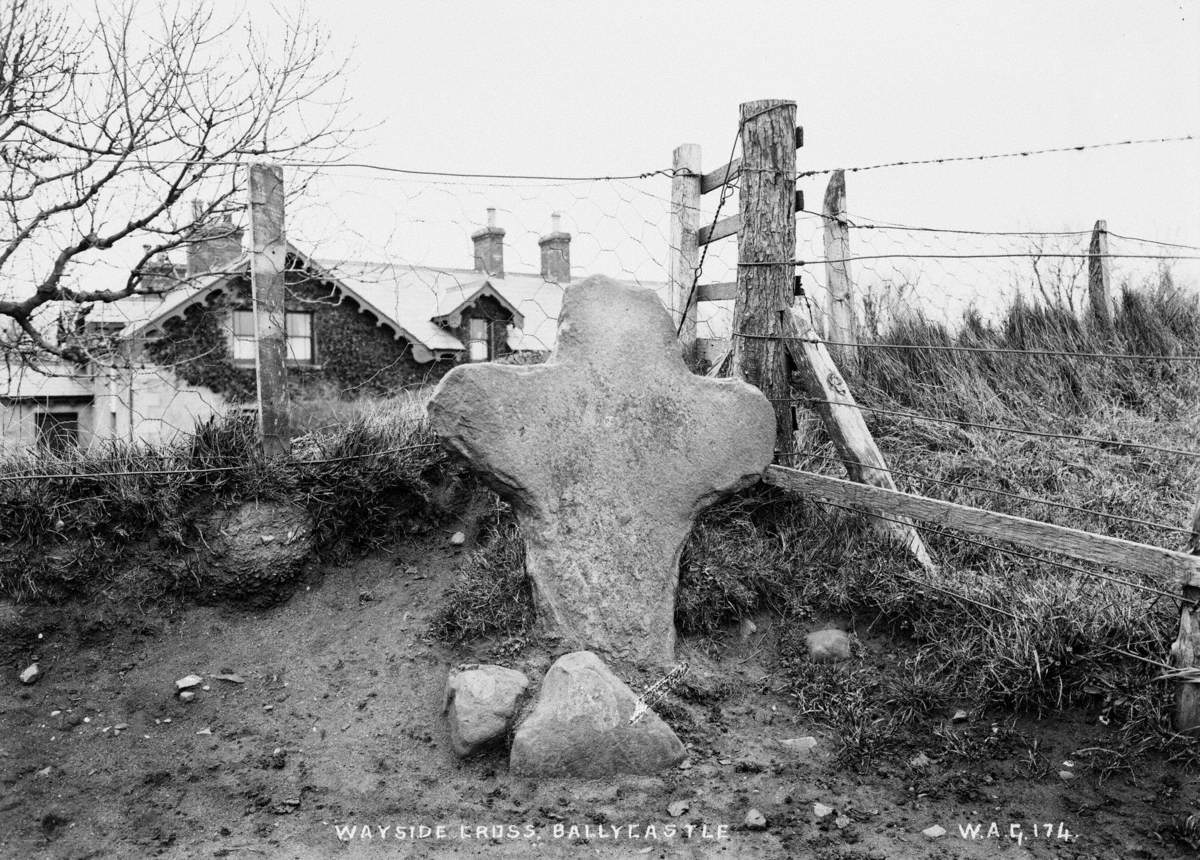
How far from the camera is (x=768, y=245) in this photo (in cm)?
478

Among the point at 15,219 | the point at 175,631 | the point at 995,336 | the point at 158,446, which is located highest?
the point at 15,219

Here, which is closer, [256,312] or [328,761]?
[328,761]

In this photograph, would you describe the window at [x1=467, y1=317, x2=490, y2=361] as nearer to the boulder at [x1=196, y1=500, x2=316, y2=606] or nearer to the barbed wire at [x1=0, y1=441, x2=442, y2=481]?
the barbed wire at [x1=0, y1=441, x2=442, y2=481]

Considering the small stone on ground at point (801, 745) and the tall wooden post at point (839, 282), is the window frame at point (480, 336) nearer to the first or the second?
the tall wooden post at point (839, 282)

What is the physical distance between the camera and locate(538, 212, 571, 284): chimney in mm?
20516

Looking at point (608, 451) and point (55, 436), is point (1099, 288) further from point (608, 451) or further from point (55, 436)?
point (55, 436)

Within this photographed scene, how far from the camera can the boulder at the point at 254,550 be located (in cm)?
453

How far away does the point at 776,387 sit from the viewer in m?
4.83

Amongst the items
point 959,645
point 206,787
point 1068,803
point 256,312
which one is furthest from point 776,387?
point 206,787

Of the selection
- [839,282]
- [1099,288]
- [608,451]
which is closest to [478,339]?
[839,282]

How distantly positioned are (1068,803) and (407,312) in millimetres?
16870

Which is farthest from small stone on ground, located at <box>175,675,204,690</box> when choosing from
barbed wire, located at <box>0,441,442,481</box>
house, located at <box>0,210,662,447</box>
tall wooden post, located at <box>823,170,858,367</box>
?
house, located at <box>0,210,662,447</box>

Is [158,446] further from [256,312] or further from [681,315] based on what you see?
[681,315]

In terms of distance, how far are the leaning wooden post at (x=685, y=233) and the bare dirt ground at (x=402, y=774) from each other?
246 cm
